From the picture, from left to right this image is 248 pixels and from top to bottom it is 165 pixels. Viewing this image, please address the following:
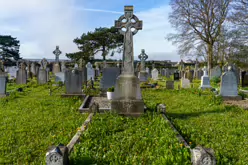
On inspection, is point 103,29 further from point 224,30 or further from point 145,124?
point 145,124

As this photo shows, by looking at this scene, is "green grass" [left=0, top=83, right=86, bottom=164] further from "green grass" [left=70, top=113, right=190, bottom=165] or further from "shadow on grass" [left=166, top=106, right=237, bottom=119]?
"shadow on grass" [left=166, top=106, right=237, bottom=119]

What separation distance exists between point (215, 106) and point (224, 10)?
20025 millimetres

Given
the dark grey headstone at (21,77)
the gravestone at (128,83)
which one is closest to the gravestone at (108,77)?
the gravestone at (128,83)

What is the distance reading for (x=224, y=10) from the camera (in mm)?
25828

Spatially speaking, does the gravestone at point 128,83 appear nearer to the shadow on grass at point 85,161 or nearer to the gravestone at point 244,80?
the shadow on grass at point 85,161

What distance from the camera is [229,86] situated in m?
11.2

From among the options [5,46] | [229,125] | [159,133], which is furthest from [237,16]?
[5,46]

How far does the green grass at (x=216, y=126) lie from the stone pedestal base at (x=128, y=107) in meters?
0.92

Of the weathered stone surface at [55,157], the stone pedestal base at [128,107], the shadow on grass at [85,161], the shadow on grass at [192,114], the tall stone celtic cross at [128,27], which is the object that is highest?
the tall stone celtic cross at [128,27]

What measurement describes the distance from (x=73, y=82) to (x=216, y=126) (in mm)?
6828

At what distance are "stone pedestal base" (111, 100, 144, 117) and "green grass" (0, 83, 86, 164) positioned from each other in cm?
98

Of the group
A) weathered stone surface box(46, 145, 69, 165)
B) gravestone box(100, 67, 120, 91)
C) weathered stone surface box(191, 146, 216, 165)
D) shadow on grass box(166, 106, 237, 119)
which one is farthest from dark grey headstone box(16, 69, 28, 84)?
weathered stone surface box(191, 146, 216, 165)

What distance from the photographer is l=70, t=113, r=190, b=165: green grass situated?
371 cm

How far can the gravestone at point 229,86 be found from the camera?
36.6 ft
